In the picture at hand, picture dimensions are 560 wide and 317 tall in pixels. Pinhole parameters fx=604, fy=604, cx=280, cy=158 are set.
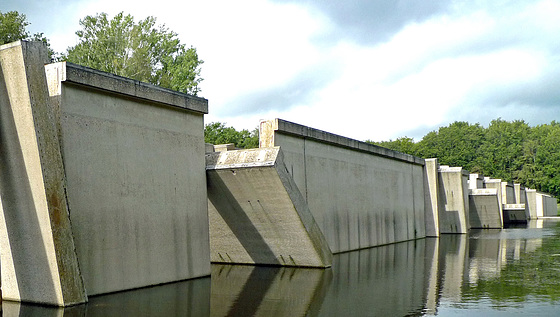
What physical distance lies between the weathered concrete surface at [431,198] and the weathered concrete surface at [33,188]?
2209 centimetres

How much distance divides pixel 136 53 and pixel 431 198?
24.5 metres

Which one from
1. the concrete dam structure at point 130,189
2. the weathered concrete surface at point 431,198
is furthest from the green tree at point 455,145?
the concrete dam structure at point 130,189

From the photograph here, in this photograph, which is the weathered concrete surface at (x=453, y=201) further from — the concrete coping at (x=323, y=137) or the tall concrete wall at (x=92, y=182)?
the tall concrete wall at (x=92, y=182)

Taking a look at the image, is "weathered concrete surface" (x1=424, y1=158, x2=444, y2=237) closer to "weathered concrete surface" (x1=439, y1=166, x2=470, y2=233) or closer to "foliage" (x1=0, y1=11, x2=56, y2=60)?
"weathered concrete surface" (x1=439, y1=166, x2=470, y2=233)

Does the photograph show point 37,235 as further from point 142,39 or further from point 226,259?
point 142,39

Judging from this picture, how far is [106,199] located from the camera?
37.2 ft

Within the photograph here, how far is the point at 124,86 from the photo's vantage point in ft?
38.7

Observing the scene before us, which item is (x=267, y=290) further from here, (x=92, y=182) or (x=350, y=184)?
(x=350, y=184)

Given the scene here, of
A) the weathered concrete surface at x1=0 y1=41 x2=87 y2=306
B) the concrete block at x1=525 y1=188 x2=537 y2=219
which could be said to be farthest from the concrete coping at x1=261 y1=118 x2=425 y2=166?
the concrete block at x1=525 y1=188 x2=537 y2=219

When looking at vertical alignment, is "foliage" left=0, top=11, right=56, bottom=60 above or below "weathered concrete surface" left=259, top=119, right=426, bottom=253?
above

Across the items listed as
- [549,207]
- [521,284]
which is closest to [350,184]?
[521,284]

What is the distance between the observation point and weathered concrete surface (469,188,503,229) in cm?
3634

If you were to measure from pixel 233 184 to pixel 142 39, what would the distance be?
109 feet

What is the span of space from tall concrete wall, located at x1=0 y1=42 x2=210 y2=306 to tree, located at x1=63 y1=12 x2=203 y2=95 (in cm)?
3013
